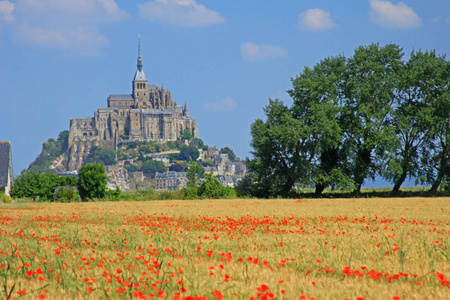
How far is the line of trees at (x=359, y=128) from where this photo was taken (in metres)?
40.7

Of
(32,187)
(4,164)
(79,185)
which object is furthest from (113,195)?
(4,164)

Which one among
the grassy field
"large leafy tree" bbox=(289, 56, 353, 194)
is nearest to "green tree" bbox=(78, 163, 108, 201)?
"large leafy tree" bbox=(289, 56, 353, 194)

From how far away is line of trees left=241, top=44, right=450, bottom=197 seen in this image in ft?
133

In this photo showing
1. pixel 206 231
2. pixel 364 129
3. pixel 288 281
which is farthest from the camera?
pixel 364 129

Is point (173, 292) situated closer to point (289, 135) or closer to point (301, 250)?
point (301, 250)

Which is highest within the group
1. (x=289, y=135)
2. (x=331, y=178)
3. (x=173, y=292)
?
(x=289, y=135)

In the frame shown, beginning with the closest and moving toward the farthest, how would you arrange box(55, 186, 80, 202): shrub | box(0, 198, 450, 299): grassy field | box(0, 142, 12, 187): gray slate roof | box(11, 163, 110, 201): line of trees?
box(0, 198, 450, 299): grassy field, box(55, 186, 80, 202): shrub, box(11, 163, 110, 201): line of trees, box(0, 142, 12, 187): gray slate roof

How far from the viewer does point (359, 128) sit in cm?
4138

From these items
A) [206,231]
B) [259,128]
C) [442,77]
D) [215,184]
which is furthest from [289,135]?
[206,231]

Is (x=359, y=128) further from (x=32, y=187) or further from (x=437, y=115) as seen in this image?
(x=32, y=187)

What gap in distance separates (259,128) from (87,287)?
124 feet

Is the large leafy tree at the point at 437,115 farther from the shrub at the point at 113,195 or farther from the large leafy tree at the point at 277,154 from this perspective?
the shrub at the point at 113,195

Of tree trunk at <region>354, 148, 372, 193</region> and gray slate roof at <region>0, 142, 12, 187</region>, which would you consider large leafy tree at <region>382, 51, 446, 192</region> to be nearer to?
tree trunk at <region>354, 148, 372, 193</region>

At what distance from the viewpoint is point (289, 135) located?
40750 millimetres
